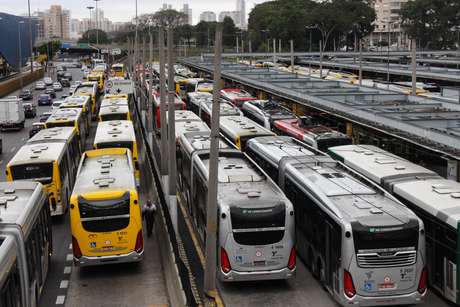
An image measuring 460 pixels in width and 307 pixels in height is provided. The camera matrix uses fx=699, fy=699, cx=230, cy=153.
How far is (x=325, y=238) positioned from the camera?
51.4ft

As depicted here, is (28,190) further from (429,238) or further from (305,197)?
(429,238)

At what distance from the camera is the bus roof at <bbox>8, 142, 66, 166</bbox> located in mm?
22516

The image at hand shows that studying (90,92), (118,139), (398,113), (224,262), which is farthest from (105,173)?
(90,92)

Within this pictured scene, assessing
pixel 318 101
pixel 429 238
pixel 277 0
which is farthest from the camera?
pixel 277 0

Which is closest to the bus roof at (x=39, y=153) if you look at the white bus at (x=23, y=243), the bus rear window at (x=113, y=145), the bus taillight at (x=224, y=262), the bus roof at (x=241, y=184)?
the bus rear window at (x=113, y=145)

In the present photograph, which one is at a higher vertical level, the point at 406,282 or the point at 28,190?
the point at 28,190

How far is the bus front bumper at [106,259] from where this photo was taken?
1722cm

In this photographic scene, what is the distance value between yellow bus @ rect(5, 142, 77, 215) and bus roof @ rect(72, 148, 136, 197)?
1.05 meters

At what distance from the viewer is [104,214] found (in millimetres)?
17188

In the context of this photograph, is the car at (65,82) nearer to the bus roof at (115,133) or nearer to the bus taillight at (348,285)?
the bus roof at (115,133)

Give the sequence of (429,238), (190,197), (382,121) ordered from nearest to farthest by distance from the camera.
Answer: (429,238) → (190,197) → (382,121)

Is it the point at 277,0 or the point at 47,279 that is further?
the point at 277,0

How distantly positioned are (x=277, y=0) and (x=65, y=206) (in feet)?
467

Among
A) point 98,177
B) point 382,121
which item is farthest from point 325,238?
point 382,121
